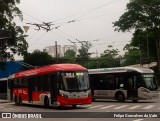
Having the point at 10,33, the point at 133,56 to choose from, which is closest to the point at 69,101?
the point at 10,33

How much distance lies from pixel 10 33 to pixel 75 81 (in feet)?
89.1

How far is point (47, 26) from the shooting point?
33.2 meters

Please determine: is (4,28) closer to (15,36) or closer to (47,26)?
(15,36)

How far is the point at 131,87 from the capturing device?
32.3 metres

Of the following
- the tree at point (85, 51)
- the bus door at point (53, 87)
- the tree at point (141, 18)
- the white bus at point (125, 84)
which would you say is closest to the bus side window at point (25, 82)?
the bus door at point (53, 87)

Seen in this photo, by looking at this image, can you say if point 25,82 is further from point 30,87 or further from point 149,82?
point 149,82

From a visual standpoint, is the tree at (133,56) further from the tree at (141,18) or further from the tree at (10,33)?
the tree at (10,33)

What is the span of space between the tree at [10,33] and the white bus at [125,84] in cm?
1589

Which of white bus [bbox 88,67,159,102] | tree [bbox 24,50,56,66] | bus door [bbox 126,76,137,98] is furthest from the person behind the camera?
tree [bbox 24,50,56,66]

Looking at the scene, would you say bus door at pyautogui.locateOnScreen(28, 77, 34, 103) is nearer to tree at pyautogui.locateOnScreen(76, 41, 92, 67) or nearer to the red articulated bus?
the red articulated bus

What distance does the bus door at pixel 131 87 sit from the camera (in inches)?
1263

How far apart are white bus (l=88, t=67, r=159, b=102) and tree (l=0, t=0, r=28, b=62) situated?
15.9m

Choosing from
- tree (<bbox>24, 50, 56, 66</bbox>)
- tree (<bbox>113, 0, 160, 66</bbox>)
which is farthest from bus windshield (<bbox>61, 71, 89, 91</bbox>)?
tree (<bbox>24, 50, 56, 66</bbox>)

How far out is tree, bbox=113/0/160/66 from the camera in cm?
6384
